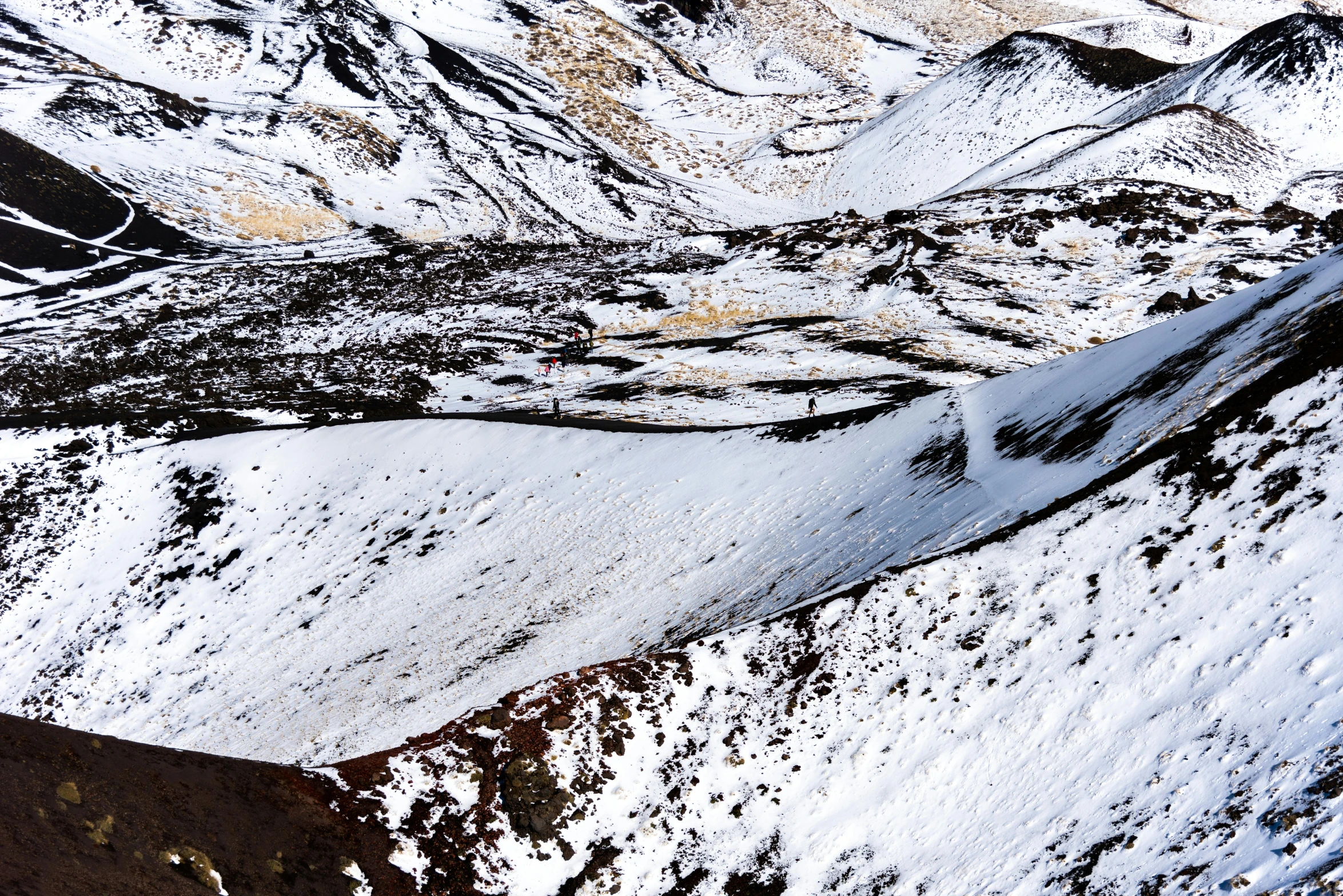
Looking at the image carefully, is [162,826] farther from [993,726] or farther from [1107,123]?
[1107,123]

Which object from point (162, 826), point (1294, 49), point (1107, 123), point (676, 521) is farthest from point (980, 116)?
point (162, 826)

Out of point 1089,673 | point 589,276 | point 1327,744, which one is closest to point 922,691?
point 1089,673

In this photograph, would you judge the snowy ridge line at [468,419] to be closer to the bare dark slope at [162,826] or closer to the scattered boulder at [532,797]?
the scattered boulder at [532,797]

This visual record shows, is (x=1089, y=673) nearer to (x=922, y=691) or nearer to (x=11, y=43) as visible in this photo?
(x=922, y=691)

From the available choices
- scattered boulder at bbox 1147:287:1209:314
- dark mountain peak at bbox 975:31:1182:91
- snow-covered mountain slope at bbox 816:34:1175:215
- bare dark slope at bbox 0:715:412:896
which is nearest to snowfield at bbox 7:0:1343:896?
bare dark slope at bbox 0:715:412:896

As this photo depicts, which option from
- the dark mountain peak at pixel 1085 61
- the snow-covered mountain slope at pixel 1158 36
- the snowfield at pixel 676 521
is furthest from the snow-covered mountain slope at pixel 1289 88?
the snow-covered mountain slope at pixel 1158 36

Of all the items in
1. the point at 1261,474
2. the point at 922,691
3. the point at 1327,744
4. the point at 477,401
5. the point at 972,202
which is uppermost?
the point at 972,202

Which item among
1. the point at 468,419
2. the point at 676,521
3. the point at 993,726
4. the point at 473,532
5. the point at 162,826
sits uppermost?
the point at 993,726
